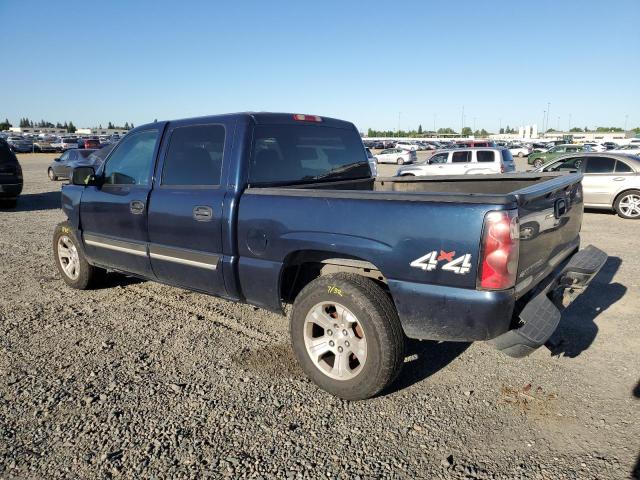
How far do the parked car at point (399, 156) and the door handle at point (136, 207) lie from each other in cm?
3747

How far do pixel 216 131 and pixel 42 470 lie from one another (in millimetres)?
2594

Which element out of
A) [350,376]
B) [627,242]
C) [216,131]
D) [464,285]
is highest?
[216,131]

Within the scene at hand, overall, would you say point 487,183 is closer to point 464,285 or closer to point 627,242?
point 464,285

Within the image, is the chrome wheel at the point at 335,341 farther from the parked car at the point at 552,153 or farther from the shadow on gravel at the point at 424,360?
the parked car at the point at 552,153

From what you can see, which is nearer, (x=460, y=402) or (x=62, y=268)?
(x=460, y=402)

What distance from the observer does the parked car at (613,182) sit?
1128 centimetres

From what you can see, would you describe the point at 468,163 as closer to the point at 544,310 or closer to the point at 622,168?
the point at 622,168

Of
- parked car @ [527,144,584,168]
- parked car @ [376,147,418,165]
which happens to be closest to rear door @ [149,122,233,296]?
parked car @ [527,144,584,168]

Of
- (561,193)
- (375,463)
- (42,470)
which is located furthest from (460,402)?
(42,470)

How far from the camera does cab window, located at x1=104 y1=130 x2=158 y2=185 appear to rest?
15.0 feet

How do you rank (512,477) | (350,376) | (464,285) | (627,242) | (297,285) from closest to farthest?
(512,477) < (464,285) < (350,376) < (297,285) < (627,242)

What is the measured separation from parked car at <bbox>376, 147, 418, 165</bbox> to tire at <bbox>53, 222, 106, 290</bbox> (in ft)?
120

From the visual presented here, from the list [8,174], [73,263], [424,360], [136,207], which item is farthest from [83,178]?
[8,174]

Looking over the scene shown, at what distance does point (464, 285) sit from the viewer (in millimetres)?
2744
